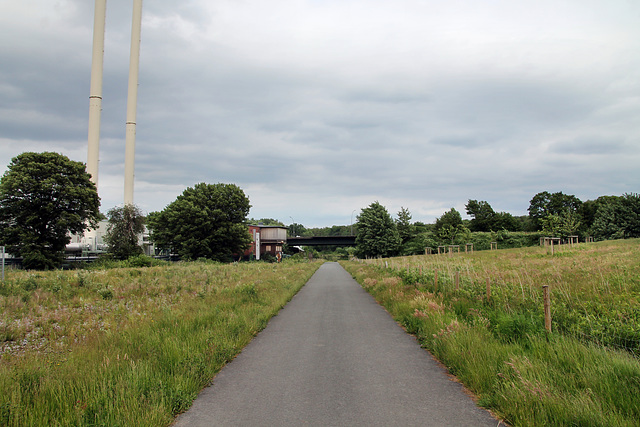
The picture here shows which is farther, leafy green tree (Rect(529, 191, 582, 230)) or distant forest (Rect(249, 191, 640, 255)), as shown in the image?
leafy green tree (Rect(529, 191, 582, 230))

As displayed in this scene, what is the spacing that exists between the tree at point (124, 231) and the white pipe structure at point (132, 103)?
4767mm

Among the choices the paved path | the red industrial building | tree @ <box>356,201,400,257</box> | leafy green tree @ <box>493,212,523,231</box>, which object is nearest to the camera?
the paved path

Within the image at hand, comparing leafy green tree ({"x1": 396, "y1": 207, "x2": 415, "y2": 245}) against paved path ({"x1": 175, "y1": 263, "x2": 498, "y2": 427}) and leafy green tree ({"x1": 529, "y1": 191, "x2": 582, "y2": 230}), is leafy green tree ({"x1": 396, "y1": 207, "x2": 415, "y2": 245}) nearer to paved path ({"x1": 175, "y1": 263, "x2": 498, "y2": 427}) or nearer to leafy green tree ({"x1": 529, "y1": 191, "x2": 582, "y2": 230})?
leafy green tree ({"x1": 529, "y1": 191, "x2": 582, "y2": 230})

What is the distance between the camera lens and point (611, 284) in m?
10.5

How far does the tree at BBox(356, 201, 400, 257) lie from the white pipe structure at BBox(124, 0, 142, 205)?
47.9m

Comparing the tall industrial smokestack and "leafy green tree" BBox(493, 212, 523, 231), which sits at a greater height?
the tall industrial smokestack

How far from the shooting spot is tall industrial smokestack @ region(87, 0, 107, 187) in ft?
202

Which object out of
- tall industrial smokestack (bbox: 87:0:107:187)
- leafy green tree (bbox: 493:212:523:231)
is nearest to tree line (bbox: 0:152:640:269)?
leafy green tree (bbox: 493:212:523:231)

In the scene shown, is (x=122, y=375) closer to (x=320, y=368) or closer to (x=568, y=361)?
(x=320, y=368)

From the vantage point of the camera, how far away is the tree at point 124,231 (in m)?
57.3

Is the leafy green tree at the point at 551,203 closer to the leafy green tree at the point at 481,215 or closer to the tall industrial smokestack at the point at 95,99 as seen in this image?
the leafy green tree at the point at 481,215

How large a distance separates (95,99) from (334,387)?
69459 millimetres

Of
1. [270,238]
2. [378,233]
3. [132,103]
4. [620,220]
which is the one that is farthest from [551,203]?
[132,103]

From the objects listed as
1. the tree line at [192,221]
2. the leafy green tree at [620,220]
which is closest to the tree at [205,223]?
the tree line at [192,221]
